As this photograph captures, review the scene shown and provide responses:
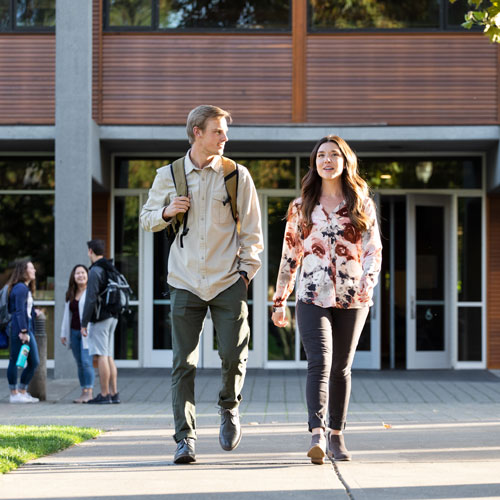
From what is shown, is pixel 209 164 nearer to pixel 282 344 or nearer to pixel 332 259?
pixel 332 259

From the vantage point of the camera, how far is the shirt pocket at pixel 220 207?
582 cm

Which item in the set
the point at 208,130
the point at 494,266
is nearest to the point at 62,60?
the point at 494,266

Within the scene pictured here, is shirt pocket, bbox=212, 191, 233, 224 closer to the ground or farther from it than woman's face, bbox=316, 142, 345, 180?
closer to the ground

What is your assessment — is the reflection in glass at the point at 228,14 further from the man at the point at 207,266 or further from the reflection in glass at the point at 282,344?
the man at the point at 207,266

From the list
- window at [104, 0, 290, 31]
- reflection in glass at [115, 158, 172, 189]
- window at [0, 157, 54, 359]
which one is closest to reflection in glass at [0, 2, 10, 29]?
window at [104, 0, 290, 31]

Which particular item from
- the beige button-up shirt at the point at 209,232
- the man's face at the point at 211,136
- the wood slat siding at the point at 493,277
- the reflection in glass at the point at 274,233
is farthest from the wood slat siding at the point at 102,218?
the man's face at the point at 211,136

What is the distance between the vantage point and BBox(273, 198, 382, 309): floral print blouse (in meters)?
5.81

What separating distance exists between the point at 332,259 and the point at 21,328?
592 cm

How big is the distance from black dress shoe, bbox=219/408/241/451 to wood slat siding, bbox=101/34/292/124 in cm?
905

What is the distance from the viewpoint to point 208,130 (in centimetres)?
584

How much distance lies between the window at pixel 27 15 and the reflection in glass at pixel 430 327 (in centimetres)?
711

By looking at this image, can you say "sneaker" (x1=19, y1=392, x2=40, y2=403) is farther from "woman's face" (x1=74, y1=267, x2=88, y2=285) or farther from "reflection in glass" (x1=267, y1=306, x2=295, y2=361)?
"reflection in glass" (x1=267, y1=306, x2=295, y2=361)

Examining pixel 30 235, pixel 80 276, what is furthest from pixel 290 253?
pixel 30 235

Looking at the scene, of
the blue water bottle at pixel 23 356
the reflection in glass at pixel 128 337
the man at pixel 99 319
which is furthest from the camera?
the reflection in glass at pixel 128 337
